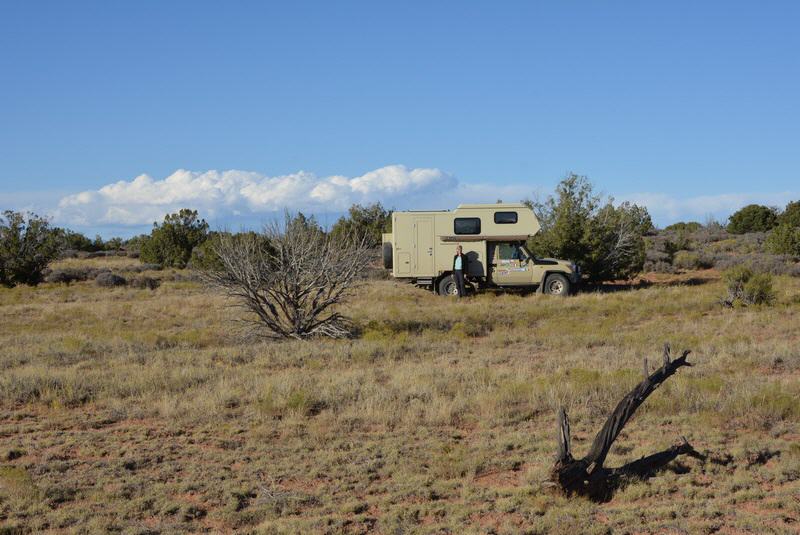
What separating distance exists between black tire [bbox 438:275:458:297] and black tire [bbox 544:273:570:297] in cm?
284

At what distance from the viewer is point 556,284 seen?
2269 cm

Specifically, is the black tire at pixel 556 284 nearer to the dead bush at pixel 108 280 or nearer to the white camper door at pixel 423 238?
the white camper door at pixel 423 238

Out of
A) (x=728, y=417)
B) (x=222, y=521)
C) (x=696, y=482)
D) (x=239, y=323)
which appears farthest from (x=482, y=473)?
(x=239, y=323)

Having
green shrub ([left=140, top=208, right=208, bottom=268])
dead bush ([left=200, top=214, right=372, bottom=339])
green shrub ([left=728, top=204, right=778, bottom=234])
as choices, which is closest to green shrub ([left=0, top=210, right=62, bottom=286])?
green shrub ([left=140, top=208, right=208, bottom=268])

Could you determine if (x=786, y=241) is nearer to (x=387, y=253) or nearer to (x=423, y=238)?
(x=423, y=238)

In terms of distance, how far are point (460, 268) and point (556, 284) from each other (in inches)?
122

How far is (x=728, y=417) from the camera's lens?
28.7 feet

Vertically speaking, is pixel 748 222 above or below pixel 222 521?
above

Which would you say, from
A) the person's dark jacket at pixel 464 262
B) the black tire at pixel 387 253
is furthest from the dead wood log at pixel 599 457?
the black tire at pixel 387 253

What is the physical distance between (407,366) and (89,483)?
5.97 m

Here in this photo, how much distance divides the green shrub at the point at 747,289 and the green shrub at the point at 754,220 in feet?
109

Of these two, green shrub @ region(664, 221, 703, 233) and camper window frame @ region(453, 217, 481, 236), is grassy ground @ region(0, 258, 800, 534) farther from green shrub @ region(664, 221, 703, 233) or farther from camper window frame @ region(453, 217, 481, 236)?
green shrub @ region(664, 221, 703, 233)

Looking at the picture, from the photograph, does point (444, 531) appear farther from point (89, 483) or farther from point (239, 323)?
point (239, 323)

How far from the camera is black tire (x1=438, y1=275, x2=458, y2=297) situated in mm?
23219
